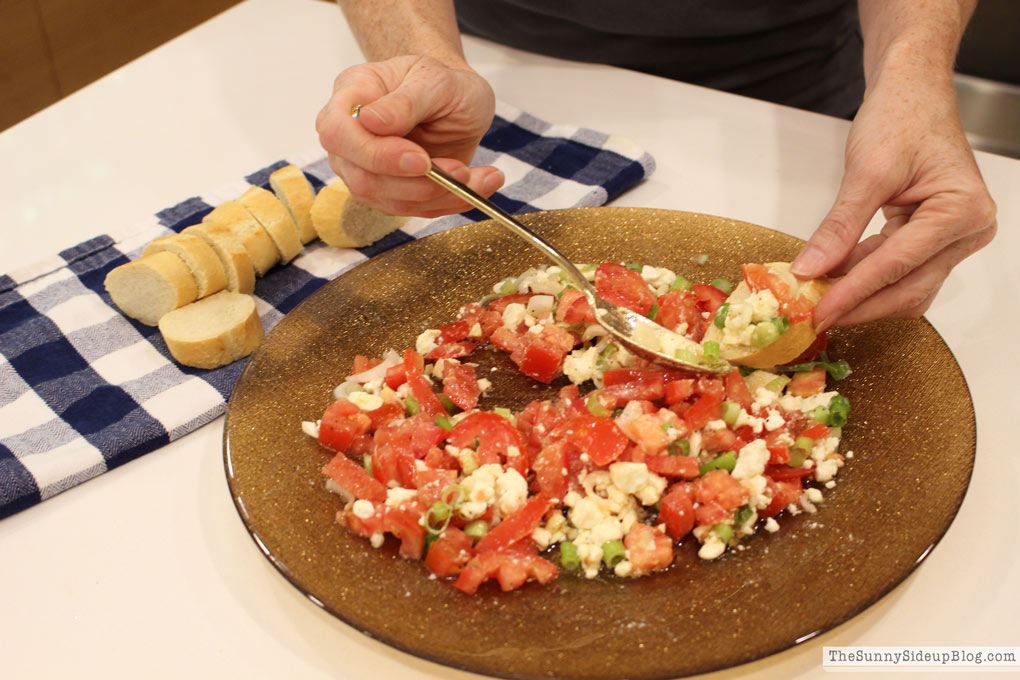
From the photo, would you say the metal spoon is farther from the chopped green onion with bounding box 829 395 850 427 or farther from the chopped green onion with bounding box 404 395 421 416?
the chopped green onion with bounding box 404 395 421 416

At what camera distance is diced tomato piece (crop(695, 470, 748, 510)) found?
1.22 m

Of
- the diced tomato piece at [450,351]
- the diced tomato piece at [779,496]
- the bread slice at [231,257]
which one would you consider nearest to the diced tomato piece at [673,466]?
the diced tomato piece at [779,496]

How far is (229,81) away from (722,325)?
1.77 metres

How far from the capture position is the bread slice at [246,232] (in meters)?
1.83

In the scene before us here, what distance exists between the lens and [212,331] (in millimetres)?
1664

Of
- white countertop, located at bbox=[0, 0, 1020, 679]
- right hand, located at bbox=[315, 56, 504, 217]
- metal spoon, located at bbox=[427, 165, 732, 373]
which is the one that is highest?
right hand, located at bbox=[315, 56, 504, 217]

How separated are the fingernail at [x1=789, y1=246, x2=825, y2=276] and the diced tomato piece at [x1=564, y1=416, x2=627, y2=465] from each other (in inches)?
15.5

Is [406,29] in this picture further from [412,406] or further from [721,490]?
[721,490]

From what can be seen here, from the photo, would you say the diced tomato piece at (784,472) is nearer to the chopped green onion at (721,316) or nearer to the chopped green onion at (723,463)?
the chopped green onion at (723,463)

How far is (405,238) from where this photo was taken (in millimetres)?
2016

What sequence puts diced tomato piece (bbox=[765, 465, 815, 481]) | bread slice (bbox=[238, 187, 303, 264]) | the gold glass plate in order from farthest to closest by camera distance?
bread slice (bbox=[238, 187, 303, 264]) < diced tomato piece (bbox=[765, 465, 815, 481]) < the gold glass plate

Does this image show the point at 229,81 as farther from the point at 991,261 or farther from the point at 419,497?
the point at 991,261

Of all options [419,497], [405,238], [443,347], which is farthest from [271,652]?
[405,238]

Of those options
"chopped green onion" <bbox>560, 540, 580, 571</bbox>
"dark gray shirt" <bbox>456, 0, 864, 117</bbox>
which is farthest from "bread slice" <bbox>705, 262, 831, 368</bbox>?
"dark gray shirt" <bbox>456, 0, 864, 117</bbox>
